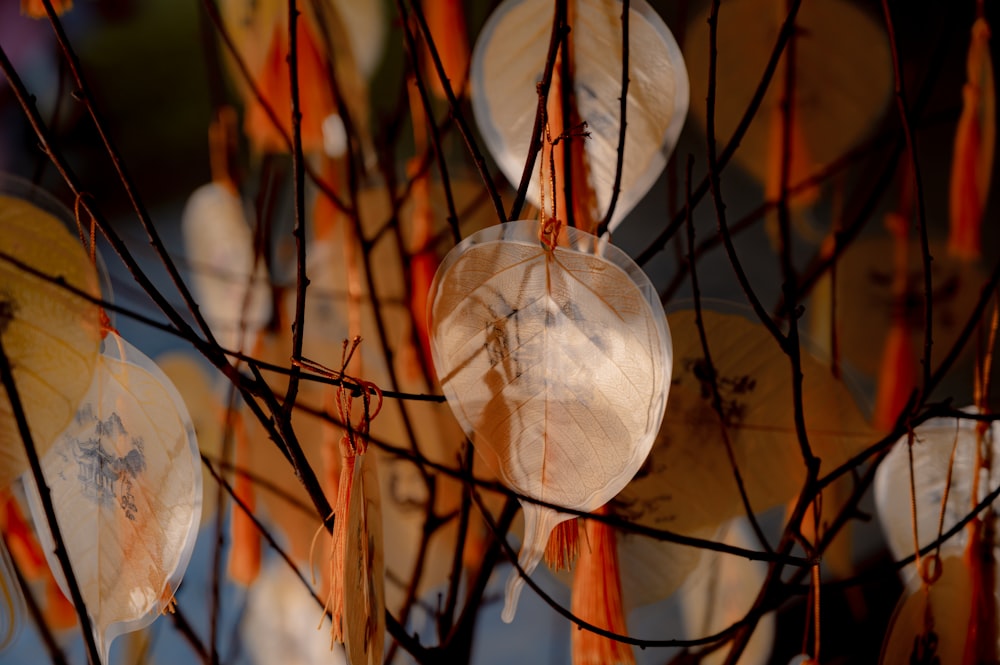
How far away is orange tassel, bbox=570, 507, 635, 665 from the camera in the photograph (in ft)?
2.14

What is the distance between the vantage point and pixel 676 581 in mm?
756

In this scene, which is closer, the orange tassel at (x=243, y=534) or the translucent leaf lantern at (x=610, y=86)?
the translucent leaf lantern at (x=610, y=86)

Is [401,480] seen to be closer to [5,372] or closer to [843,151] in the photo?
[5,372]

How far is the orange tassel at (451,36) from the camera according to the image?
2.58 feet

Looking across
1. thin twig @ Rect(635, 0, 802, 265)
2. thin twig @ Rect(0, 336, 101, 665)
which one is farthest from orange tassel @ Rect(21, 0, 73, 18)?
thin twig @ Rect(635, 0, 802, 265)

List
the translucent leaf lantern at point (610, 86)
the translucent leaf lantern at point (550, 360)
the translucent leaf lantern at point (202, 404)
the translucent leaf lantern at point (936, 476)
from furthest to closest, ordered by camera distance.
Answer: the translucent leaf lantern at point (202, 404), the translucent leaf lantern at point (936, 476), the translucent leaf lantern at point (610, 86), the translucent leaf lantern at point (550, 360)

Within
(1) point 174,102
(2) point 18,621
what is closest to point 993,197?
(1) point 174,102

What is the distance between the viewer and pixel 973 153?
0.77m

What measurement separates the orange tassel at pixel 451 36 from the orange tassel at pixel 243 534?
0.41 m

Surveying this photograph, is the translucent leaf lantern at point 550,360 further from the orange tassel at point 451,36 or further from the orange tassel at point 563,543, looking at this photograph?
the orange tassel at point 451,36

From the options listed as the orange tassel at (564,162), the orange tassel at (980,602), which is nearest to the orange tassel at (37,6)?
the orange tassel at (564,162)

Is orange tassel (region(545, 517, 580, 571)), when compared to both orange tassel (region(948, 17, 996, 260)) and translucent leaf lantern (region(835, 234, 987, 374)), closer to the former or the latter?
translucent leaf lantern (region(835, 234, 987, 374))

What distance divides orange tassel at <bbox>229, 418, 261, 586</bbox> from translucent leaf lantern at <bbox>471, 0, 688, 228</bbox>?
1.36 ft

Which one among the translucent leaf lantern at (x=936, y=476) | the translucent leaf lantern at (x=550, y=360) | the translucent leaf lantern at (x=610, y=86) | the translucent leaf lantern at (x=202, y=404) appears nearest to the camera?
the translucent leaf lantern at (x=550, y=360)
